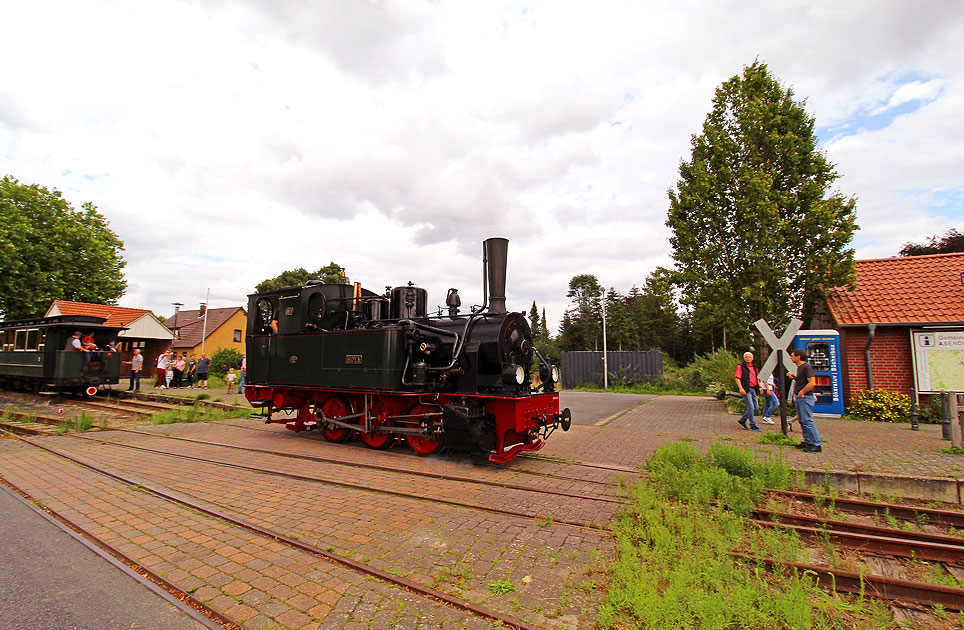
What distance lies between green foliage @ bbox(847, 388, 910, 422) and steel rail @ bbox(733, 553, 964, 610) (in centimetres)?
980

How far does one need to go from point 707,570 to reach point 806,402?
5.80m

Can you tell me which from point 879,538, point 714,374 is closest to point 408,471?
point 879,538

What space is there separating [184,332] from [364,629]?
139 feet

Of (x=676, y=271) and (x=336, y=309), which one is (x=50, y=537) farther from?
(x=676, y=271)

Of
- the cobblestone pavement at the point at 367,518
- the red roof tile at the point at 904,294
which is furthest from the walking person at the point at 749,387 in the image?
the red roof tile at the point at 904,294

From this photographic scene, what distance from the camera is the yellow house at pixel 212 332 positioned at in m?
34.8

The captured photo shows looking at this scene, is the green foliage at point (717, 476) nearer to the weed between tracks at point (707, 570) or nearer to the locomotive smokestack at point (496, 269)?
the weed between tracks at point (707, 570)

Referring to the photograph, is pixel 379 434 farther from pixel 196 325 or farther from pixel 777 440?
pixel 196 325

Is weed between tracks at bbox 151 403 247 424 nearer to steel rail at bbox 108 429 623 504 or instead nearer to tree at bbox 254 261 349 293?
steel rail at bbox 108 429 623 504

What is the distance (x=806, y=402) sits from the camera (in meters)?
7.70

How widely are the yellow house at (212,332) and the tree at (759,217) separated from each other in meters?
31.8

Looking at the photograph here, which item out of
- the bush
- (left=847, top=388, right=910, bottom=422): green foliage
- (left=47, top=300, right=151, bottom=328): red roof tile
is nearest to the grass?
(left=847, top=388, right=910, bottom=422): green foliage

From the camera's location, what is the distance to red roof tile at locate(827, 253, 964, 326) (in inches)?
439

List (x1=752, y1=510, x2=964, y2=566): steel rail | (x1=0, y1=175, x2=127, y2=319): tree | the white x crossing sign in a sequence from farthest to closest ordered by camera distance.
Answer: (x1=0, y1=175, x2=127, y2=319): tree, the white x crossing sign, (x1=752, y1=510, x2=964, y2=566): steel rail
